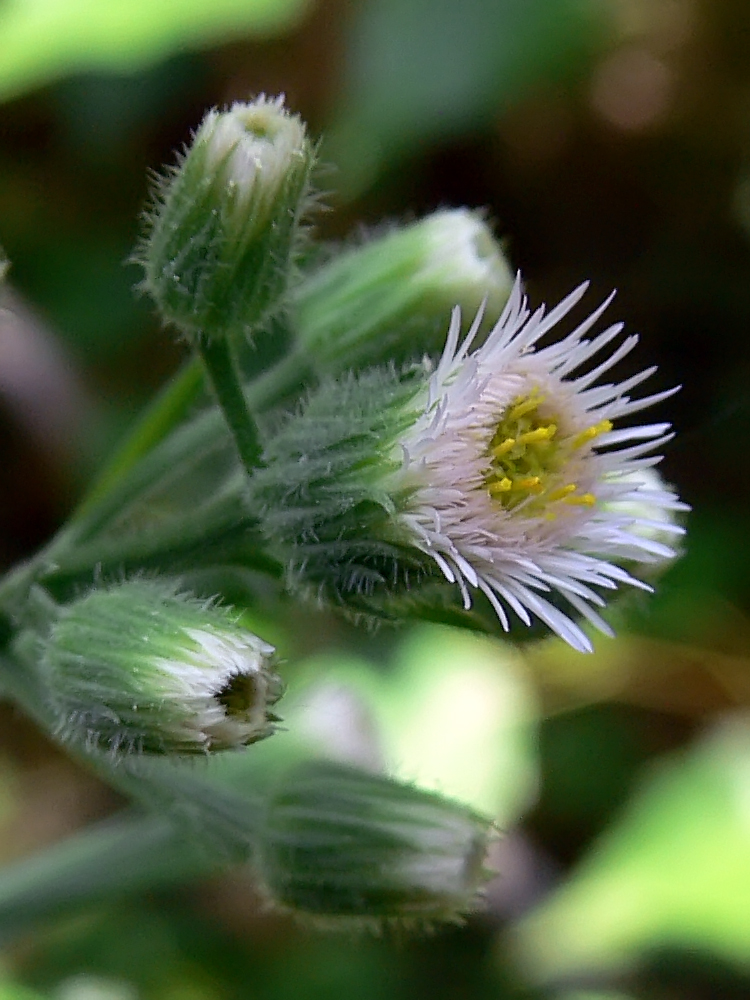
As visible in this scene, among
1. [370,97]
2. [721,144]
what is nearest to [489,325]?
[370,97]

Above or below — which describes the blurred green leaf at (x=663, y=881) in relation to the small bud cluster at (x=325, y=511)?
below

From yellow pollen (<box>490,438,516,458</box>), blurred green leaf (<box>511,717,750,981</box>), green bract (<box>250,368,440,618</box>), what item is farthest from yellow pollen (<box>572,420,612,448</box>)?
blurred green leaf (<box>511,717,750,981</box>)

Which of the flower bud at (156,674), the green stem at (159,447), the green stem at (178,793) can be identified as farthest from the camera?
the green stem at (159,447)

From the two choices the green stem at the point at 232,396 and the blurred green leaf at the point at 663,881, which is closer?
the green stem at the point at 232,396

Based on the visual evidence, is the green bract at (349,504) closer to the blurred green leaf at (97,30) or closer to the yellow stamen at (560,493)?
the yellow stamen at (560,493)

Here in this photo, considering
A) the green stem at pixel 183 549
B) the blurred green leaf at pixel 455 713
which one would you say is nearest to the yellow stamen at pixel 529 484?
the green stem at pixel 183 549

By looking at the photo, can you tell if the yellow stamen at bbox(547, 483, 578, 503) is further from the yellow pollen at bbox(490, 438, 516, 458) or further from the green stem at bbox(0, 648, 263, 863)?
the green stem at bbox(0, 648, 263, 863)

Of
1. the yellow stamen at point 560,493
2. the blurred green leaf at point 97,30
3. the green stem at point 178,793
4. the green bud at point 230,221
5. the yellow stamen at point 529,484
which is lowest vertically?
the green stem at point 178,793

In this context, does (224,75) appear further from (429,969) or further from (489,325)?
(429,969)
